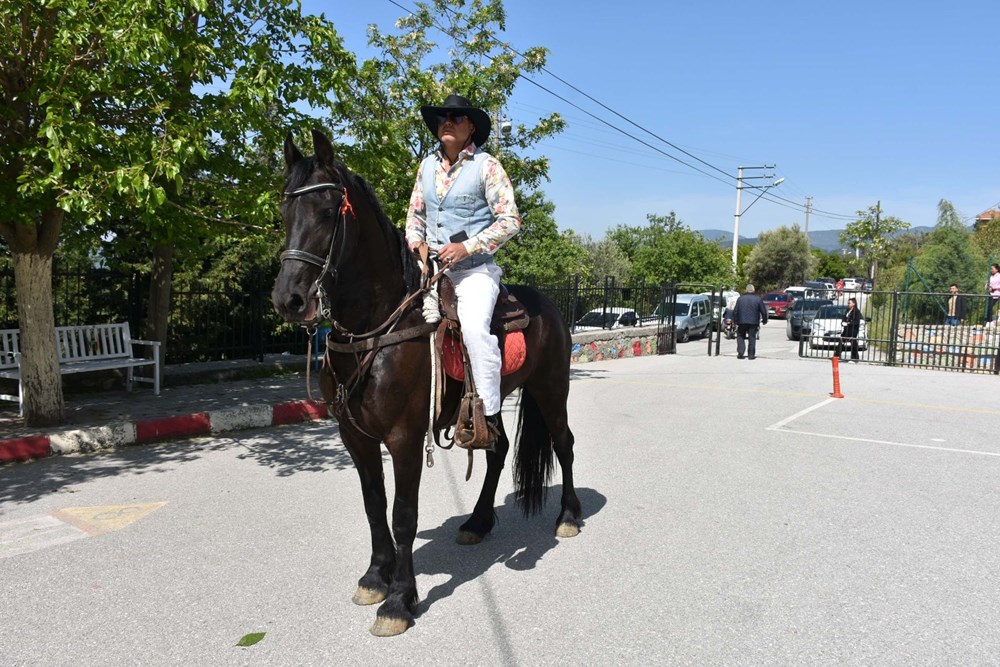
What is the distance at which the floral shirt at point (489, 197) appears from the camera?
3.80 metres

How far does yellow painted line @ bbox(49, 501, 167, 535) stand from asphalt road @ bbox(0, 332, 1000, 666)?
23 millimetres

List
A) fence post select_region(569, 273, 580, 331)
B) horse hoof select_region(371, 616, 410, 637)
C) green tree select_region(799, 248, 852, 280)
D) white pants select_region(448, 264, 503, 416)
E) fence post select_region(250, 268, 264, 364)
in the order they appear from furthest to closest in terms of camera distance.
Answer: green tree select_region(799, 248, 852, 280)
fence post select_region(569, 273, 580, 331)
fence post select_region(250, 268, 264, 364)
white pants select_region(448, 264, 503, 416)
horse hoof select_region(371, 616, 410, 637)

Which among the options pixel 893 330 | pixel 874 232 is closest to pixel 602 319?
pixel 893 330

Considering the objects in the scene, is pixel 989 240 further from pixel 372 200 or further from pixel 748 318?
pixel 372 200

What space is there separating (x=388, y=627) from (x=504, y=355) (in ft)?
5.32

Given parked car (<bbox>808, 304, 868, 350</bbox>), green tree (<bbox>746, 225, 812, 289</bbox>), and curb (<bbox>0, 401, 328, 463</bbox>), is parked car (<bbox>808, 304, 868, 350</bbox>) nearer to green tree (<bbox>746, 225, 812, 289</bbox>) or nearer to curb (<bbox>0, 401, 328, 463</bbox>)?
curb (<bbox>0, 401, 328, 463</bbox>)

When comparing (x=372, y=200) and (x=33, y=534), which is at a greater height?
(x=372, y=200)

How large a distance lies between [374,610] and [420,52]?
12891 millimetres

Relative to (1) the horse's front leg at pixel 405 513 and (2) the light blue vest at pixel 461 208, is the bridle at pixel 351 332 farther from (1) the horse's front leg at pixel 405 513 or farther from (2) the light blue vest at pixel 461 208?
(2) the light blue vest at pixel 461 208

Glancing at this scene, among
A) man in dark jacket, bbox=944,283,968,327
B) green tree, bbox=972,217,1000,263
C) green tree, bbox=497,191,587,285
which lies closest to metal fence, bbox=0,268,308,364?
green tree, bbox=497,191,587,285

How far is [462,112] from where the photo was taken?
12.9ft

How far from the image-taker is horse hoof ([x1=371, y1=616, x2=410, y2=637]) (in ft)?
11.1

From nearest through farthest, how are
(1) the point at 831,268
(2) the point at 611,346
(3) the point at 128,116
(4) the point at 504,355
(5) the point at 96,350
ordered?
1. (4) the point at 504,355
2. (3) the point at 128,116
3. (5) the point at 96,350
4. (2) the point at 611,346
5. (1) the point at 831,268

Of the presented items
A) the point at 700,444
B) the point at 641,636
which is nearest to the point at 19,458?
the point at 641,636
